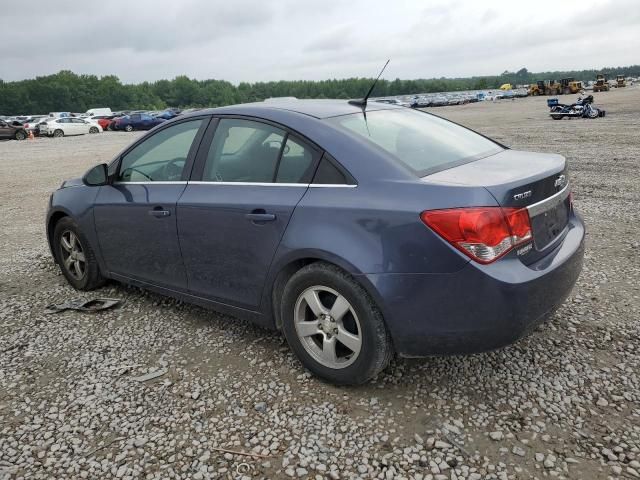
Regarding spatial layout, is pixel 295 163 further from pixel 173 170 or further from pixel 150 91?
pixel 150 91

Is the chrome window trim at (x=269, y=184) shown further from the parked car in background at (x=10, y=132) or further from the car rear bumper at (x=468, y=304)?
the parked car in background at (x=10, y=132)

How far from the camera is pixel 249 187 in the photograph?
3316 millimetres

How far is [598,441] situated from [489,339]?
691 mm

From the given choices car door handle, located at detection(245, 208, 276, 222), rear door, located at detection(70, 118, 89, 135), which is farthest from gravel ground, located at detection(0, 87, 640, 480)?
rear door, located at detection(70, 118, 89, 135)

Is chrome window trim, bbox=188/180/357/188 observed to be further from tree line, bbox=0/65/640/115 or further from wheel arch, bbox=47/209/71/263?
tree line, bbox=0/65/640/115

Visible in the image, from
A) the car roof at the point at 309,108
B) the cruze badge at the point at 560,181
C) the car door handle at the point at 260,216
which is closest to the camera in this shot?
the cruze badge at the point at 560,181

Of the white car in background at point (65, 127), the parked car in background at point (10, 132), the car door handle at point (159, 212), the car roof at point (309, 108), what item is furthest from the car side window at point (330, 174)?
the white car in background at point (65, 127)

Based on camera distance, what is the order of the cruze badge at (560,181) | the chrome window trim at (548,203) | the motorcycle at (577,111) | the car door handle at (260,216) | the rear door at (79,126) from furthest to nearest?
the rear door at (79,126)
the motorcycle at (577,111)
the car door handle at (260,216)
the cruze badge at (560,181)
the chrome window trim at (548,203)

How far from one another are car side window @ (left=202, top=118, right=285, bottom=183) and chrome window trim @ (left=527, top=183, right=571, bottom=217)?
1.51 meters

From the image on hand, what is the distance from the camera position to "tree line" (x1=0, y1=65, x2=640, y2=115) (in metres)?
111

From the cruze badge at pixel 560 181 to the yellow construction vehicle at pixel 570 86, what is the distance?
63.9 meters

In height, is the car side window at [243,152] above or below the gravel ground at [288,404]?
above

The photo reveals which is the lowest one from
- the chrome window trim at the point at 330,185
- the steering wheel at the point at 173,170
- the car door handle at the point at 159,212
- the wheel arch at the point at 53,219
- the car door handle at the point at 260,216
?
the wheel arch at the point at 53,219

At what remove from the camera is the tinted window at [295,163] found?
3098 millimetres
